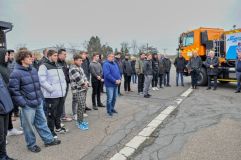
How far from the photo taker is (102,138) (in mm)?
6082

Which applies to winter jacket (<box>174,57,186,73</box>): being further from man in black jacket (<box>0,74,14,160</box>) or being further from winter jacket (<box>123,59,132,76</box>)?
man in black jacket (<box>0,74,14,160</box>)

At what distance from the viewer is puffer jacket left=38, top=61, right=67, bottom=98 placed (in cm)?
574

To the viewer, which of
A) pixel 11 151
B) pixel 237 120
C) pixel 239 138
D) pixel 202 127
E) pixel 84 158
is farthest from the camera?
pixel 237 120

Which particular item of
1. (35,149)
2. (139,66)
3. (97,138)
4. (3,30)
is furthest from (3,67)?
(139,66)

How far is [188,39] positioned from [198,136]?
1173cm

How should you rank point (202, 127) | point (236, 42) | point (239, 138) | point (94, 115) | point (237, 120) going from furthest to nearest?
point (236, 42)
point (94, 115)
point (237, 120)
point (202, 127)
point (239, 138)

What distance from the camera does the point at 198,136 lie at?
607 cm

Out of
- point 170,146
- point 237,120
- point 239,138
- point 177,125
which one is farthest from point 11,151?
point 237,120

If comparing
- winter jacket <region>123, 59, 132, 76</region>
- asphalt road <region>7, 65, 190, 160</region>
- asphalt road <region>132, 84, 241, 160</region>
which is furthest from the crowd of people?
winter jacket <region>123, 59, 132, 76</region>

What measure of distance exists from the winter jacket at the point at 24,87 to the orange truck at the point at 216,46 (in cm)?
1111

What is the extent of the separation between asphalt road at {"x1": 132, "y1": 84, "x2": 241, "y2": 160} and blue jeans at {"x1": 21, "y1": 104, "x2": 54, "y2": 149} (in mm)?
1742

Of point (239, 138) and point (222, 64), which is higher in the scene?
point (222, 64)

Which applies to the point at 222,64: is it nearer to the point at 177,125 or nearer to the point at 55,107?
the point at 177,125

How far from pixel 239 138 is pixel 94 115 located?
12.9 feet
